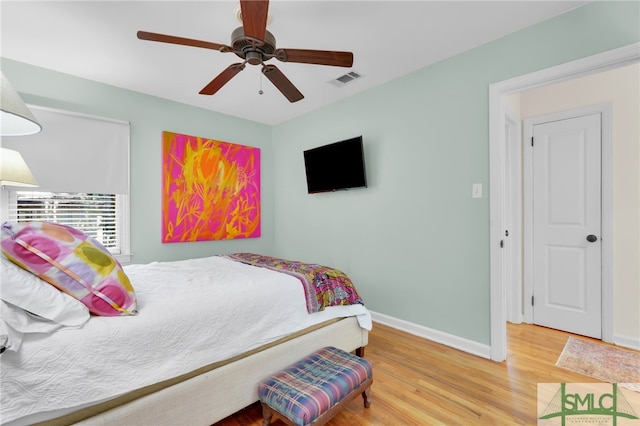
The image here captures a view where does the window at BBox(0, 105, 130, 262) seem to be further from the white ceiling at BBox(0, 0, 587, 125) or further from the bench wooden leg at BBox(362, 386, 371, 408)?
the bench wooden leg at BBox(362, 386, 371, 408)

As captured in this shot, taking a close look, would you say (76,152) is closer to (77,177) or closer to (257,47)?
(77,177)

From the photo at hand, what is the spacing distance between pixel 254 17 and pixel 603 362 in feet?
11.3

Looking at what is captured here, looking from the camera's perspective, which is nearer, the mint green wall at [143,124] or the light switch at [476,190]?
the light switch at [476,190]

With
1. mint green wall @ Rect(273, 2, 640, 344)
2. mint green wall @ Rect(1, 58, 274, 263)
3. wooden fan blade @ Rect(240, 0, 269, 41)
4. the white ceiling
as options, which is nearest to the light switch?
mint green wall @ Rect(273, 2, 640, 344)

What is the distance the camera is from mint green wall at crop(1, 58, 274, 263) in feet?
9.11

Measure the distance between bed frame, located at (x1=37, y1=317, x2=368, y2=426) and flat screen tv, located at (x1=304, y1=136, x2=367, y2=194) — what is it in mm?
1792

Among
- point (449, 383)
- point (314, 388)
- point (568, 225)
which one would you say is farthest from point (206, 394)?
point (568, 225)

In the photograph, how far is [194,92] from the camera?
3.33 meters

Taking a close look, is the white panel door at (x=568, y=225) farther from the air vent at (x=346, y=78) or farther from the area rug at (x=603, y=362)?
the air vent at (x=346, y=78)

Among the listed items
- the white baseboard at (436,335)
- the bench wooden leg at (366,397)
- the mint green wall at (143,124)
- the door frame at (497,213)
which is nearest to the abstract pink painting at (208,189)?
the mint green wall at (143,124)

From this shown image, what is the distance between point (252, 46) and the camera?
1.82 metres

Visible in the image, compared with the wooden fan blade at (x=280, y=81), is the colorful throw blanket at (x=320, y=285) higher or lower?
lower

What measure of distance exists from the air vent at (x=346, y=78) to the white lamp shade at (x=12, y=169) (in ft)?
8.87

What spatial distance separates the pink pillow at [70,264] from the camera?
1.27 m
